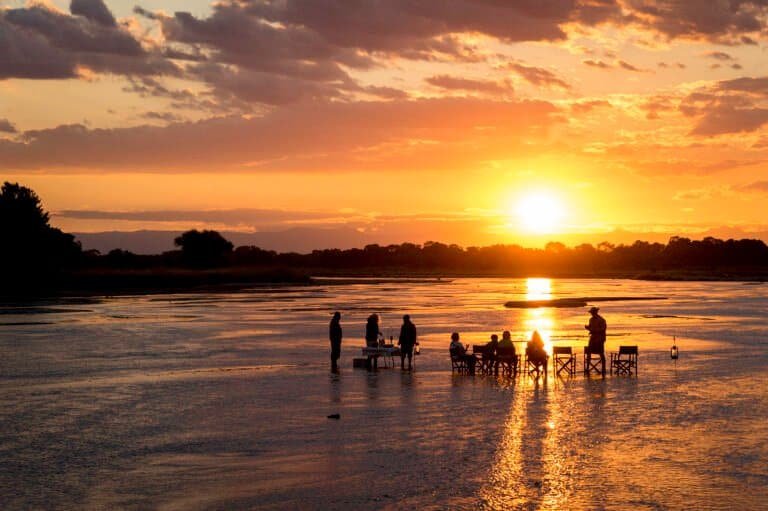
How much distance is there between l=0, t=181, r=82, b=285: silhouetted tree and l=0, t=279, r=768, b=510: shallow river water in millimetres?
75382

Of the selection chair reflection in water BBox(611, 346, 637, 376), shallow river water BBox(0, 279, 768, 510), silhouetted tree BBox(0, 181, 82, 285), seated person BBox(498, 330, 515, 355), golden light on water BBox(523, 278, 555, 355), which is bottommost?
shallow river water BBox(0, 279, 768, 510)

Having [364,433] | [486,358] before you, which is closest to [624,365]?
[486,358]

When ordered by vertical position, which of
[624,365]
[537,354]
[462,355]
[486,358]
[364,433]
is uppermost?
[537,354]

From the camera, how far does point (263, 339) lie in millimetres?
41875

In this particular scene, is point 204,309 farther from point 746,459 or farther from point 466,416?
point 746,459

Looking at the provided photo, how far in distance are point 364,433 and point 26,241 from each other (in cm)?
10216

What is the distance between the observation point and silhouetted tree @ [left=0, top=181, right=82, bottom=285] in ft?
350

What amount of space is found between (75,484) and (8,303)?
70.6m

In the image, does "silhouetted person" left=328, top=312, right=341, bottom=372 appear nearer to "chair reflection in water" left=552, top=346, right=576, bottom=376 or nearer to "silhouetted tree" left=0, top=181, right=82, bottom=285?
"chair reflection in water" left=552, top=346, right=576, bottom=376

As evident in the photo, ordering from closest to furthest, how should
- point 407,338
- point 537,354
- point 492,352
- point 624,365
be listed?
1. point 537,354
2. point 492,352
3. point 407,338
4. point 624,365

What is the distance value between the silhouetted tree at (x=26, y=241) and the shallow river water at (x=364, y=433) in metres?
75.4

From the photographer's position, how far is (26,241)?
4333 inches

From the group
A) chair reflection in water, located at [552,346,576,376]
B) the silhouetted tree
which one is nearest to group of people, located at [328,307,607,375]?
chair reflection in water, located at [552,346,576,376]

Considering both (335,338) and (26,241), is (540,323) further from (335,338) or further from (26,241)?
(26,241)
